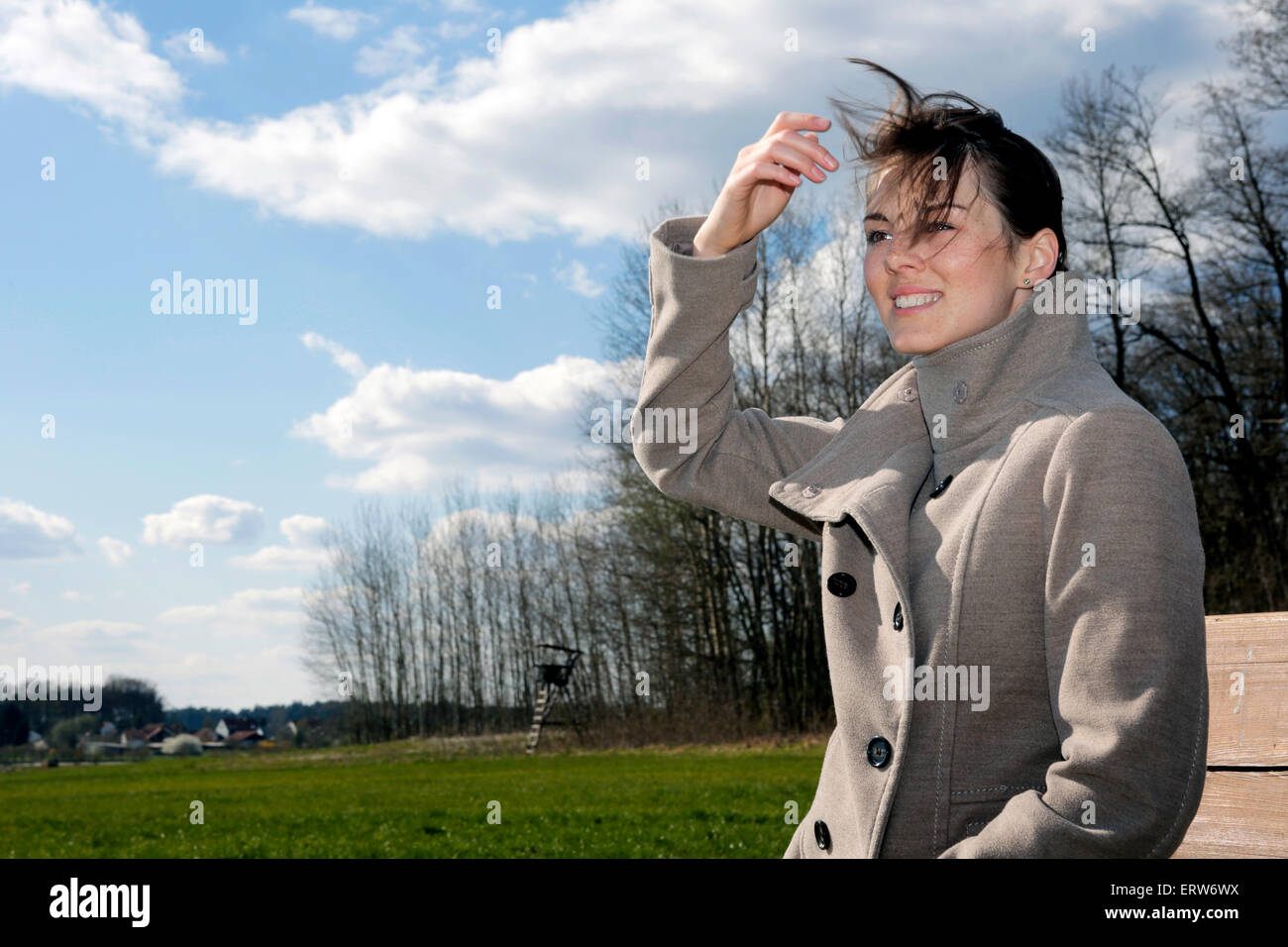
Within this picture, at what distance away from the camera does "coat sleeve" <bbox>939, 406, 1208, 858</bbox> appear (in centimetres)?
142

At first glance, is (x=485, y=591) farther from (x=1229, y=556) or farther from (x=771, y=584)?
(x=1229, y=556)

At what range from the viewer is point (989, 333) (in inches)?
74.6

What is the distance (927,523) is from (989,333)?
0.34m

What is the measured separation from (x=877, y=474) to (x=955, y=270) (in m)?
0.37

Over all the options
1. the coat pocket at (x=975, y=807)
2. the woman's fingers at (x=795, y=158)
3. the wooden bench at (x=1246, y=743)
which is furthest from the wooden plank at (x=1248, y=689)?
the woman's fingers at (x=795, y=158)

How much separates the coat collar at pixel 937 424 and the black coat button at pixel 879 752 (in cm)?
27

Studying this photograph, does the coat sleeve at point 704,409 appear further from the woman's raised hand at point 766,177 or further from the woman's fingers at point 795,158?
the woman's fingers at point 795,158

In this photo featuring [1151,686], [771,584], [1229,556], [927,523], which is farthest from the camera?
[771,584]

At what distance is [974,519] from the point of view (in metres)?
1.72

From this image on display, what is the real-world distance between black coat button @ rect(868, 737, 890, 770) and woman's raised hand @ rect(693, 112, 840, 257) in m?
0.89

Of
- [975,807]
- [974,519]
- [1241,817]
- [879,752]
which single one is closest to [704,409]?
[974,519]
